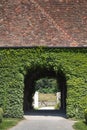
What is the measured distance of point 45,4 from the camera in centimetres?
2802

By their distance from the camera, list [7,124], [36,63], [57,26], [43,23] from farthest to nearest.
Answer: [43,23]
[57,26]
[36,63]
[7,124]

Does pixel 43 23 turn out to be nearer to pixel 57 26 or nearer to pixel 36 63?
pixel 57 26

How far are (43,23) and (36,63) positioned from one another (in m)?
2.84

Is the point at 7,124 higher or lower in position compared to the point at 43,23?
lower

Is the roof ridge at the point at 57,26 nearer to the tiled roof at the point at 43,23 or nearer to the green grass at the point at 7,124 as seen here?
the tiled roof at the point at 43,23

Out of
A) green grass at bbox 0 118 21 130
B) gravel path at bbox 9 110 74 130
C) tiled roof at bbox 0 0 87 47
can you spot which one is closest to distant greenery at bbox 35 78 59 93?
tiled roof at bbox 0 0 87 47

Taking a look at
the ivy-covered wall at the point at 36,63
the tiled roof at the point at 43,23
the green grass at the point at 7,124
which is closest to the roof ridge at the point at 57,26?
the tiled roof at the point at 43,23

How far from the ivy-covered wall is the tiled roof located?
1.52 ft

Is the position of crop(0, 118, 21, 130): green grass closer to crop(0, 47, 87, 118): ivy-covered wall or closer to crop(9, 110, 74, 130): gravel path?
crop(9, 110, 74, 130): gravel path

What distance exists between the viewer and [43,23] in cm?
2675

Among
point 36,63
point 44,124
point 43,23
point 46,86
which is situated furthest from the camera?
point 46,86

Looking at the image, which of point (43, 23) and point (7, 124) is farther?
point (43, 23)

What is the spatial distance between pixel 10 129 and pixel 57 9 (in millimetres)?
11565

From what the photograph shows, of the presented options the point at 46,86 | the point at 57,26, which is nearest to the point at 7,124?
the point at 57,26
